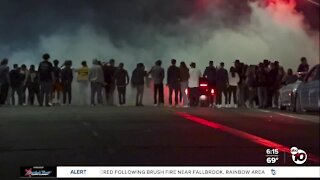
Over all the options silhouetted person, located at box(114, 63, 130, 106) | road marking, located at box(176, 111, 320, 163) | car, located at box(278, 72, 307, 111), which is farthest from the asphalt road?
car, located at box(278, 72, 307, 111)

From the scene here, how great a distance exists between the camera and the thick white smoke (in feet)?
12.2

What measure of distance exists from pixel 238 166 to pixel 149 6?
3.35 feet

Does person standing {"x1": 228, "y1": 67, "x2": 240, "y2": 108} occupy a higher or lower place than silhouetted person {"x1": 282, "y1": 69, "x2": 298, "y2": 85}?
lower

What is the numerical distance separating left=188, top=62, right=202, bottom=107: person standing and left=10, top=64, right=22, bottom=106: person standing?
108 cm

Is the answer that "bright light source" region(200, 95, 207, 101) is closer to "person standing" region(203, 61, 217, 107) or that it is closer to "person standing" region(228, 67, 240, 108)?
"person standing" region(228, 67, 240, 108)

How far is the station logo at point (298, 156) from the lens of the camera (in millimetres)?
3762

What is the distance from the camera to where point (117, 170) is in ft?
11.7

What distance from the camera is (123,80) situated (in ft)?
16.4

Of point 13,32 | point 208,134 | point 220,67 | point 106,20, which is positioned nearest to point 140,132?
point 208,134

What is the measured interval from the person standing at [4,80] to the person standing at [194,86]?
1.15 metres

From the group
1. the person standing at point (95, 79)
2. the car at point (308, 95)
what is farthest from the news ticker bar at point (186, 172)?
the car at point (308, 95)

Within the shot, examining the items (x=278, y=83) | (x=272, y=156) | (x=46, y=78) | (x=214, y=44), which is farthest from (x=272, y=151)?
(x=278, y=83)

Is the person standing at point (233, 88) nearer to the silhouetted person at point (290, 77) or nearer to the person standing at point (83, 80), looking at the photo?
the silhouetted person at point (290, 77)

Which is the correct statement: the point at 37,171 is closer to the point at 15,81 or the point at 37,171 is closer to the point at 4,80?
the point at 4,80
